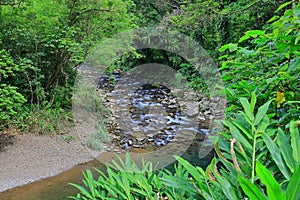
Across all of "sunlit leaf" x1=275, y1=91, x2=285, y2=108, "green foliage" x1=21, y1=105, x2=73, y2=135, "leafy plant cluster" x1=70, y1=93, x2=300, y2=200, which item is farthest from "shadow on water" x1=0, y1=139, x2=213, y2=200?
"sunlit leaf" x1=275, y1=91, x2=285, y2=108

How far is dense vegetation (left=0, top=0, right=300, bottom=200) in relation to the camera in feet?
2.05

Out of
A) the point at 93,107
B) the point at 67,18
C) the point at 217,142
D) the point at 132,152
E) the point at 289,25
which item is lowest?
the point at 132,152

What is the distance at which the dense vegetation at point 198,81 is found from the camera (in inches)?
24.5

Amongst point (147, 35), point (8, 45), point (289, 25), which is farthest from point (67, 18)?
point (289, 25)

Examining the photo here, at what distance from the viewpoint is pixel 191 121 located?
6031 millimetres

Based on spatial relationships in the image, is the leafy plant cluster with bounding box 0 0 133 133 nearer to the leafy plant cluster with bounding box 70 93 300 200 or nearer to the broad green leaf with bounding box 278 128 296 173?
the leafy plant cluster with bounding box 70 93 300 200

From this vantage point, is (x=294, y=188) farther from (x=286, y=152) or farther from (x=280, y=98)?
(x=280, y=98)

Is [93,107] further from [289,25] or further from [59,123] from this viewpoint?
[289,25]

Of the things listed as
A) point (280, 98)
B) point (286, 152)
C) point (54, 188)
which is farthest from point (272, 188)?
point (54, 188)

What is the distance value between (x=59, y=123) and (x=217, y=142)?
15.5 feet

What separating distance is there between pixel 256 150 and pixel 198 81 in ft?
24.5

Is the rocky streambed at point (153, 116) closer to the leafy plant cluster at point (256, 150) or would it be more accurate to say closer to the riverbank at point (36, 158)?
the riverbank at point (36, 158)

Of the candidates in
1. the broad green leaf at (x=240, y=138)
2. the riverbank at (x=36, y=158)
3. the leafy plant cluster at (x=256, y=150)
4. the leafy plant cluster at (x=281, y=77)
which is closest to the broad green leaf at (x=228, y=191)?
the leafy plant cluster at (x=256, y=150)

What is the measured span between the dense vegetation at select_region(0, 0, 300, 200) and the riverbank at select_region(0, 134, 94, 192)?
1.02 ft
